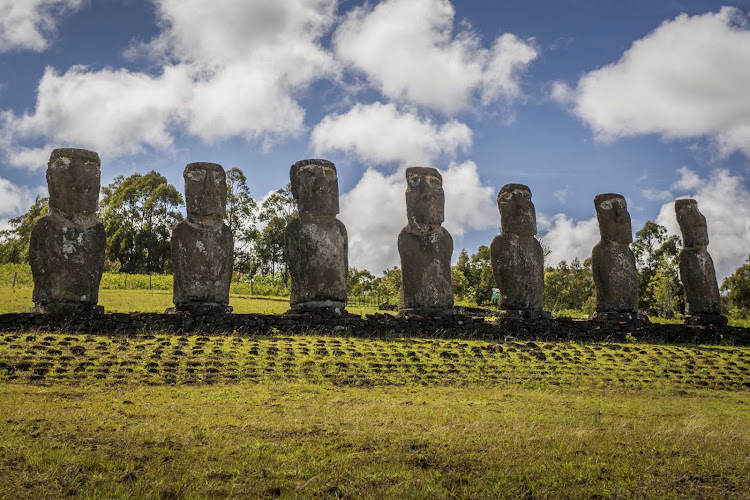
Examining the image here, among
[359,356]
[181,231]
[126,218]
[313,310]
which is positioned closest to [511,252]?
[313,310]

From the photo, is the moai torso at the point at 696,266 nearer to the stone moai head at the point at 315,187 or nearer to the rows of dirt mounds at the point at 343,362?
the rows of dirt mounds at the point at 343,362

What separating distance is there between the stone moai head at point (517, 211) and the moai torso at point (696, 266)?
5.39 meters

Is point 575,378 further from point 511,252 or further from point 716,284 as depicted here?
point 716,284

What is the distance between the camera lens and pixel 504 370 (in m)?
11.4

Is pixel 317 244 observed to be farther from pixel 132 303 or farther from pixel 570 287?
pixel 570 287

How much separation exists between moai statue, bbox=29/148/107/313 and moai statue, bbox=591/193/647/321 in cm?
1215

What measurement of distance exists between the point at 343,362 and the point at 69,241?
6.38 metres

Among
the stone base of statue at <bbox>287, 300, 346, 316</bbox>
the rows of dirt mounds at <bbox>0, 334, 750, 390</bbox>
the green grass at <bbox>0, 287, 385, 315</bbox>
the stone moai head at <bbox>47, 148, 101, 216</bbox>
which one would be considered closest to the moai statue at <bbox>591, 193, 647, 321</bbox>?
the rows of dirt mounds at <bbox>0, 334, 750, 390</bbox>

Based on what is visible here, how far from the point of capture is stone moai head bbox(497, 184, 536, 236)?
16953mm

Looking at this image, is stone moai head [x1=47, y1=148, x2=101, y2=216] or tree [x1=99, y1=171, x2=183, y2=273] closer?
stone moai head [x1=47, y1=148, x2=101, y2=216]

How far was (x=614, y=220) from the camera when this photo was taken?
60.2 ft

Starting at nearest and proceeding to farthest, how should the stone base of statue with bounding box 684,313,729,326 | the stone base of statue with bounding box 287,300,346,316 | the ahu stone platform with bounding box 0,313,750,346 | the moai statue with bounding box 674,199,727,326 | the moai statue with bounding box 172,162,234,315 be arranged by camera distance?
the ahu stone platform with bounding box 0,313,750,346 → the moai statue with bounding box 172,162,234,315 → the stone base of statue with bounding box 287,300,346,316 → the stone base of statue with bounding box 684,313,729,326 → the moai statue with bounding box 674,199,727,326

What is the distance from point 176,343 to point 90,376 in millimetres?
2455

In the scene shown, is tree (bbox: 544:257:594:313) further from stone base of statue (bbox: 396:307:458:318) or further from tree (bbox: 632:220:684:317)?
stone base of statue (bbox: 396:307:458:318)
